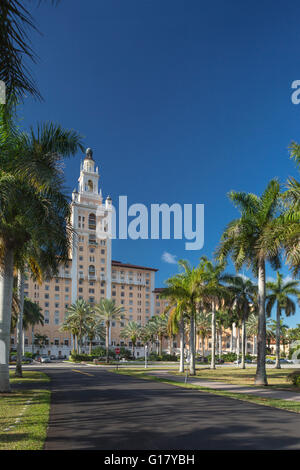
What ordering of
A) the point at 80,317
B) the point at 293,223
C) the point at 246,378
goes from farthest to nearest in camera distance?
the point at 80,317
the point at 246,378
the point at 293,223

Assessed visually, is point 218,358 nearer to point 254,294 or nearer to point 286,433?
point 254,294

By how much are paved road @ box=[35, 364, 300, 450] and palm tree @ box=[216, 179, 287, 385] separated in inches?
444

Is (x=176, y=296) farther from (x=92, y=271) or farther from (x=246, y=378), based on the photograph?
(x=92, y=271)

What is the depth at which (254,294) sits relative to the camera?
5638cm

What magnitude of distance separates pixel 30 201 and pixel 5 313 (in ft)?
19.2

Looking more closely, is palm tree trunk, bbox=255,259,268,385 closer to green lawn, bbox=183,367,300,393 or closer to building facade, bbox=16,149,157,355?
green lawn, bbox=183,367,300,393

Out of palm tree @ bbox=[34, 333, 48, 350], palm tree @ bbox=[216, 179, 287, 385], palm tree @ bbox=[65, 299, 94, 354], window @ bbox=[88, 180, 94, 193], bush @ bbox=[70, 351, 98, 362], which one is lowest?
palm tree @ bbox=[34, 333, 48, 350]

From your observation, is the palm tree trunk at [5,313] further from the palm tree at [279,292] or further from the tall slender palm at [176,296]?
the palm tree at [279,292]

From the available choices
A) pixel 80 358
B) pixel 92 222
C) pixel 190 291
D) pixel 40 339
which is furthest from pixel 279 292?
pixel 92 222

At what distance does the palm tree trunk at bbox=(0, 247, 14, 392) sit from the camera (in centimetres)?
1878

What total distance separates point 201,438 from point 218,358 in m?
76.8

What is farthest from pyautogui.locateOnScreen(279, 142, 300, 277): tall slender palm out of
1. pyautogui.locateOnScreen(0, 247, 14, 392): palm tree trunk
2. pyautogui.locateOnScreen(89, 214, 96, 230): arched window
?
pyautogui.locateOnScreen(89, 214, 96, 230): arched window

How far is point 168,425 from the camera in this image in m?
11.5
